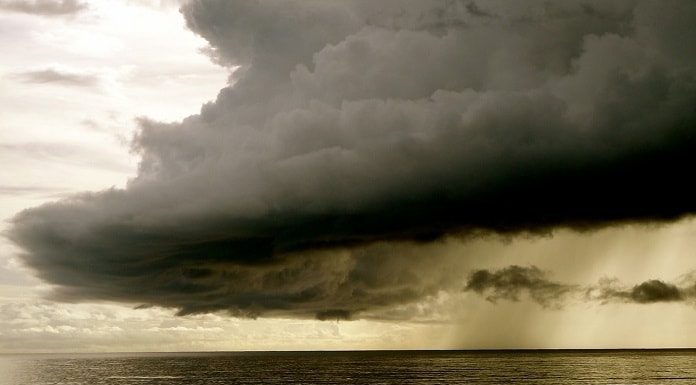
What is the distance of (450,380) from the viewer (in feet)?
586

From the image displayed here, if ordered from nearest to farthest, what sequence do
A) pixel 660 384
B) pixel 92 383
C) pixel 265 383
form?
pixel 660 384
pixel 265 383
pixel 92 383

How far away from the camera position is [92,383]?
7436 inches

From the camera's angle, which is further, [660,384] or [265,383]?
[265,383]

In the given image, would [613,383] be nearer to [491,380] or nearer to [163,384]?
[491,380]

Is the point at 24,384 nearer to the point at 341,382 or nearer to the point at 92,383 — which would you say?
the point at 92,383

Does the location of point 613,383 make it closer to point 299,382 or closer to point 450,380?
point 450,380

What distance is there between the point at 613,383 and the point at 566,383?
33.1ft

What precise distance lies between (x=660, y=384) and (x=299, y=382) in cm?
8283

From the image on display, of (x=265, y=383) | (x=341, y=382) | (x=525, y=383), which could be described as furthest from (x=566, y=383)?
(x=265, y=383)

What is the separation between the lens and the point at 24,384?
199250 mm

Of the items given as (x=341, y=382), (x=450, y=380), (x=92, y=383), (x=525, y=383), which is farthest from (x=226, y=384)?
(x=525, y=383)

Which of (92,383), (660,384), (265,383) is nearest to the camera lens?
(660,384)

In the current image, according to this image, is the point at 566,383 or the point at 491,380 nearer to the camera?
the point at 566,383

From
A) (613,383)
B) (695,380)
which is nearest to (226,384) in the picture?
(613,383)
